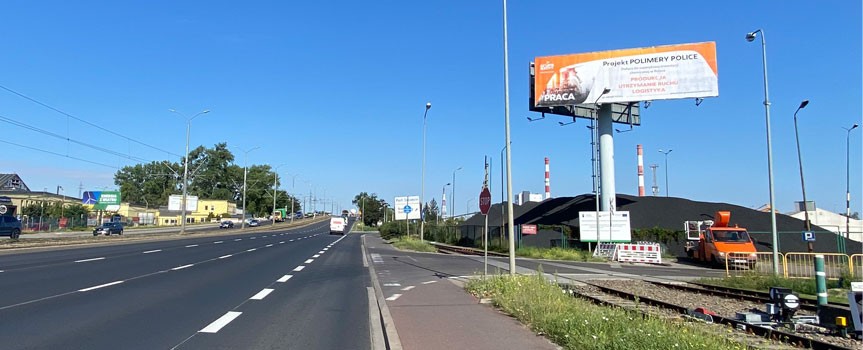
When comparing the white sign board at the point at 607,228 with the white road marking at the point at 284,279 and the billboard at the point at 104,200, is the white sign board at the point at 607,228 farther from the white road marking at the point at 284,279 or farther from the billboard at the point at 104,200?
the billboard at the point at 104,200

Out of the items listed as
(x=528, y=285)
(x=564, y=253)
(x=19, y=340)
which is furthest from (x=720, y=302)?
(x=564, y=253)

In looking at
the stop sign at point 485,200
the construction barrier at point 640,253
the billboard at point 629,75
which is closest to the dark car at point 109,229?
the billboard at point 629,75

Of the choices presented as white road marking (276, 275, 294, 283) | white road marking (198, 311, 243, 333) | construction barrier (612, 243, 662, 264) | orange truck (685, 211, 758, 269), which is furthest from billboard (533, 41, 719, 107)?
white road marking (198, 311, 243, 333)

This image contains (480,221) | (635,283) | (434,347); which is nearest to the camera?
(434,347)

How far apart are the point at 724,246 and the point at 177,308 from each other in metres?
27.1

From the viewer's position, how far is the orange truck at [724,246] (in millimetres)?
27256

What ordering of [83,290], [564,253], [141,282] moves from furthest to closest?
[564,253] → [141,282] → [83,290]

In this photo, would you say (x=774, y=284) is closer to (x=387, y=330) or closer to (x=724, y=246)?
(x=724, y=246)

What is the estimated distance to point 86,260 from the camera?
70.4 feet

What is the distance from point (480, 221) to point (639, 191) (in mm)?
21326

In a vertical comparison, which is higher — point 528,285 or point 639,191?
point 639,191

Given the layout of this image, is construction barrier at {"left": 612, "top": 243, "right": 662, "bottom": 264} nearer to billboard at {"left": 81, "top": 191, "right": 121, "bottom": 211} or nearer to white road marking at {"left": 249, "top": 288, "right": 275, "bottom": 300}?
white road marking at {"left": 249, "top": 288, "right": 275, "bottom": 300}

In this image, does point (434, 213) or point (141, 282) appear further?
point (434, 213)

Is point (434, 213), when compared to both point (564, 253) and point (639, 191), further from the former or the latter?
point (564, 253)
